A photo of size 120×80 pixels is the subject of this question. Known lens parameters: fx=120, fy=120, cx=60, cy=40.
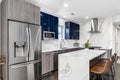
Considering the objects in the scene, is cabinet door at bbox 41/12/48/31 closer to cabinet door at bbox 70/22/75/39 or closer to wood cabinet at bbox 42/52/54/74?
wood cabinet at bbox 42/52/54/74

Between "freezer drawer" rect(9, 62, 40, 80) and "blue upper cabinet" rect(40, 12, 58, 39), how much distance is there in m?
1.83

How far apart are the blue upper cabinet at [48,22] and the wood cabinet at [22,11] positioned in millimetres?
1094

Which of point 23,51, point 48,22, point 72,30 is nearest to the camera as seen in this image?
point 23,51

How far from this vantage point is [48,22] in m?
5.18

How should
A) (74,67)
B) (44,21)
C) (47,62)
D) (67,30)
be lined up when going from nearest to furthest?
(74,67) → (47,62) → (44,21) → (67,30)

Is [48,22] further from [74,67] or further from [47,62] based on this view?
[74,67]

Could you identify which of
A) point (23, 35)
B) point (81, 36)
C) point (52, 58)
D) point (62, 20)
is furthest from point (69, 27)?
point (23, 35)

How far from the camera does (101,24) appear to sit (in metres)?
7.32

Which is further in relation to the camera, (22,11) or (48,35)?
(48,35)

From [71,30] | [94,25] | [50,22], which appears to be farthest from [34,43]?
[94,25]

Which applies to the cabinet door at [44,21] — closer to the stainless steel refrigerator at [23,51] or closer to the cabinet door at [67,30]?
the stainless steel refrigerator at [23,51]

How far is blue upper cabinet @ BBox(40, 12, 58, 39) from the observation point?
482 centimetres

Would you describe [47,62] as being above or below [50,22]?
below

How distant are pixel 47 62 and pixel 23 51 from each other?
5.30 ft
